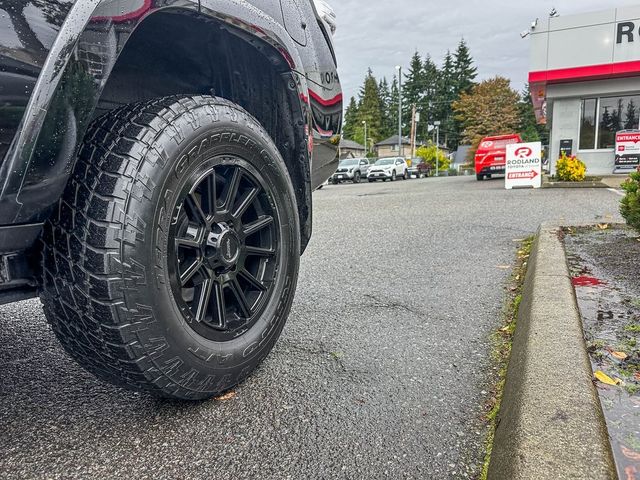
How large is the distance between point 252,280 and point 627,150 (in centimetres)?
1766

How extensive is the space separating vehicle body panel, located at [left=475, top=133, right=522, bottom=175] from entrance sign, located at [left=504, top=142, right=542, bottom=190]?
5.76 meters

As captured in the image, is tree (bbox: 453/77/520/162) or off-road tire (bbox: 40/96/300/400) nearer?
off-road tire (bbox: 40/96/300/400)

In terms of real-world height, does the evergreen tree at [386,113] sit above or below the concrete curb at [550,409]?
above

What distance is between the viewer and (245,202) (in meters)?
1.71

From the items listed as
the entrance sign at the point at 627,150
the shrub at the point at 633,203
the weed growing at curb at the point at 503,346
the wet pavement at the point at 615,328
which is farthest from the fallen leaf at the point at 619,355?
the entrance sign at the point at 627,150

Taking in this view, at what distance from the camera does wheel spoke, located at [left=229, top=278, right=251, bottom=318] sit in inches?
65.5

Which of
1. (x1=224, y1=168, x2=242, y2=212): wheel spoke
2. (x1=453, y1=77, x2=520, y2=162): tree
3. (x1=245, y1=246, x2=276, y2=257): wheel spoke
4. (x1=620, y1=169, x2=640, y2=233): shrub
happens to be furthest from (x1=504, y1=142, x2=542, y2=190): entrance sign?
(x1=453, y1=77, x2=520, y2=162): tree

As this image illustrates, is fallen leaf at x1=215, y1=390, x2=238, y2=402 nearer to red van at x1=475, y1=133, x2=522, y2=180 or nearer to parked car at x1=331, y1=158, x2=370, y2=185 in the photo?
red van at x1=475, y1=133, x2=522, y2=180

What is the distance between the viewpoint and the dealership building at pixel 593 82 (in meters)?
15.6

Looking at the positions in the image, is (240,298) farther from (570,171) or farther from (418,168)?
(418,168)

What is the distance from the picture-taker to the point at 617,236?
425cm

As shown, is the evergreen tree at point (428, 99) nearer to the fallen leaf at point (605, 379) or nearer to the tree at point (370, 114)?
the tree at point (370, 114)

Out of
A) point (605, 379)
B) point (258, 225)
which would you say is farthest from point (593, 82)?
point (258, 225)

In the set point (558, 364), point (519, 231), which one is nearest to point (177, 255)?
point (558, 364)
